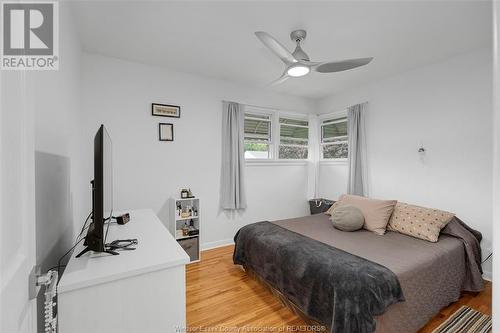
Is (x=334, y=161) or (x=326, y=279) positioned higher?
(x=334, y=161)

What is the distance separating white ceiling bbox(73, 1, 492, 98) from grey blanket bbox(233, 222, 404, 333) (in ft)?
6.78

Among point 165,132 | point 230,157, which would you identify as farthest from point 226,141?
point 165,132

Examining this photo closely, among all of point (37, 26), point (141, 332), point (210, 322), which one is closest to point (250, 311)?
point (210, 322)

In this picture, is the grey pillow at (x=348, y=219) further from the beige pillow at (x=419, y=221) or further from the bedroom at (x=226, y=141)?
the beige pillow at (x=419, y=221)

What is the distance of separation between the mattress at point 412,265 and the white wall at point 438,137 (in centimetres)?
72

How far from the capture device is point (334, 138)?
4.48 metres

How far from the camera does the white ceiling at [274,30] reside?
1.97 metres

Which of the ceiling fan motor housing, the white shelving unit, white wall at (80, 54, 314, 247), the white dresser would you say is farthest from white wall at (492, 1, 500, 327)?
white wall at (80, 54, 314, 247)

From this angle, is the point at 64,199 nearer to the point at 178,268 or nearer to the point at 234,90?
the point at 178,268

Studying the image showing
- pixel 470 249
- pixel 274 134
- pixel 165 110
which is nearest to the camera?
pixel 470 249

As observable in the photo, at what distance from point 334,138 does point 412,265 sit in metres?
2.96

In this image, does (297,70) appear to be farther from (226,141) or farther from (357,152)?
(357,152)

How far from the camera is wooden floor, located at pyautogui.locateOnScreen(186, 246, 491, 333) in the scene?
195 centimetres

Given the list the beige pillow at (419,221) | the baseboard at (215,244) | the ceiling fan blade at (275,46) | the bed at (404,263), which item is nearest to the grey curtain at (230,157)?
the baseboard at (215,244)
